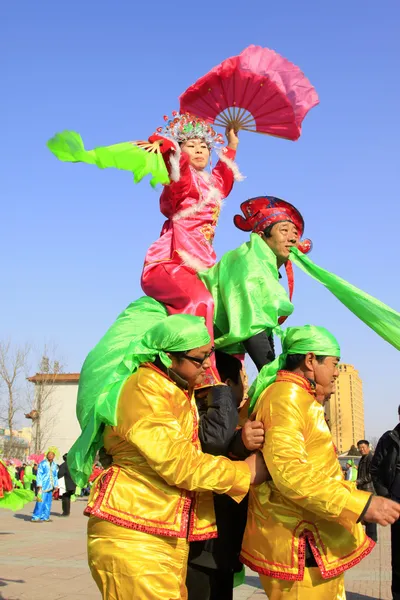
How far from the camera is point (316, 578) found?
122 inches

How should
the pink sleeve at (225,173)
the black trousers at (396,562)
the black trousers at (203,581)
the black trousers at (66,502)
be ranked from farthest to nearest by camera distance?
1. the black trousers at (66,502)
2. the black trousers at (396,562)
3. the pink sleeve at (225,173)
4. the black trousers at (203,581)

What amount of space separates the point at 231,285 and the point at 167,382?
1030mm

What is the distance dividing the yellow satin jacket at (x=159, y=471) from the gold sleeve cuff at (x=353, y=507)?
1.44 ft

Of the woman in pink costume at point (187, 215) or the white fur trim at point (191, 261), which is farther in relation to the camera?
the white fur trim at point (191, 261)

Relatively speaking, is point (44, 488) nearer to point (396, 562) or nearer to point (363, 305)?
point (396, 562)

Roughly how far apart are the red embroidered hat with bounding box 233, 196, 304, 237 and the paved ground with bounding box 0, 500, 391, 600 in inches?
172

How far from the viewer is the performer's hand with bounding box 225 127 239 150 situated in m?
4.71

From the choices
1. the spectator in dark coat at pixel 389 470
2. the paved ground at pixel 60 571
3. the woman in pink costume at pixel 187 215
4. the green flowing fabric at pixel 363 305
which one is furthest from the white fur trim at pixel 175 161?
the paved ground at pixel 60 571

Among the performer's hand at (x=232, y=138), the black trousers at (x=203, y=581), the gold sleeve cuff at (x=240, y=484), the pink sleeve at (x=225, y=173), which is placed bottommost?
the black trousers at (x=203, y=581)

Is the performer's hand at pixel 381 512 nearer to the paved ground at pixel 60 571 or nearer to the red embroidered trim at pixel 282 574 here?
the red embroidered trim at pixel 282 574

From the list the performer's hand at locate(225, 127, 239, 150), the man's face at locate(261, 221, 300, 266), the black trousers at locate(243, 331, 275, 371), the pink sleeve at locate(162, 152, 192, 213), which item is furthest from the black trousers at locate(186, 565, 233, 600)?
the performer's hand at locate(225, 127, 239, 150)

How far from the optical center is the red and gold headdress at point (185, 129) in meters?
4.32

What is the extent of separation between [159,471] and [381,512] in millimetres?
1008

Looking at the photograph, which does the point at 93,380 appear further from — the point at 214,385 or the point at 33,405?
the point at 33,405
